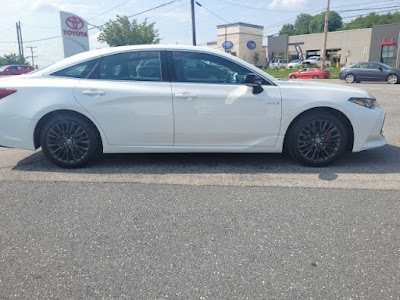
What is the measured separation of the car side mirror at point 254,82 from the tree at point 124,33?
31786 mm

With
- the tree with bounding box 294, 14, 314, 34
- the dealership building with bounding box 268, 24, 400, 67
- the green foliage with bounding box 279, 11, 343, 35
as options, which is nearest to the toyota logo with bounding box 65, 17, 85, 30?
the dealership building with bounding box 268, 24, 400, 67

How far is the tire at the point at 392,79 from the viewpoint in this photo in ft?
63.1

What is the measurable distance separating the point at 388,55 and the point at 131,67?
159 feet

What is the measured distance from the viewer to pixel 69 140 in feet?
13.5

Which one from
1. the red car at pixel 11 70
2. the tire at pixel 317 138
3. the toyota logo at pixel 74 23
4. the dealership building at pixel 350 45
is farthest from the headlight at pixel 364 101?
the dealership building at pixel 350 45

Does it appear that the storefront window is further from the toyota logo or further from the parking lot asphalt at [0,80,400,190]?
the parking lot asphalt at [0,80,400,190]

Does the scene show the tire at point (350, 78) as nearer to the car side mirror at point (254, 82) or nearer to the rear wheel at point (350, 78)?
the rear wheel at point (350, 78)

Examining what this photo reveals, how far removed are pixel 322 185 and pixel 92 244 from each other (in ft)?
8.16

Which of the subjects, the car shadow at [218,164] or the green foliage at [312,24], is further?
the green foliage at [312,24]

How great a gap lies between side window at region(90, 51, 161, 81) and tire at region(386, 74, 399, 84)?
19.6m

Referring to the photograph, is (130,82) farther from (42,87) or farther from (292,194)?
(292,194)

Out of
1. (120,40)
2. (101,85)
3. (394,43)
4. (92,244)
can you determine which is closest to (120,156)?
(101,85)

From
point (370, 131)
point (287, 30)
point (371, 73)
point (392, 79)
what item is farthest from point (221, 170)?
point (287, 30)

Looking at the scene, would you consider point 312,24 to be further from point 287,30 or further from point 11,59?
point 11,59
